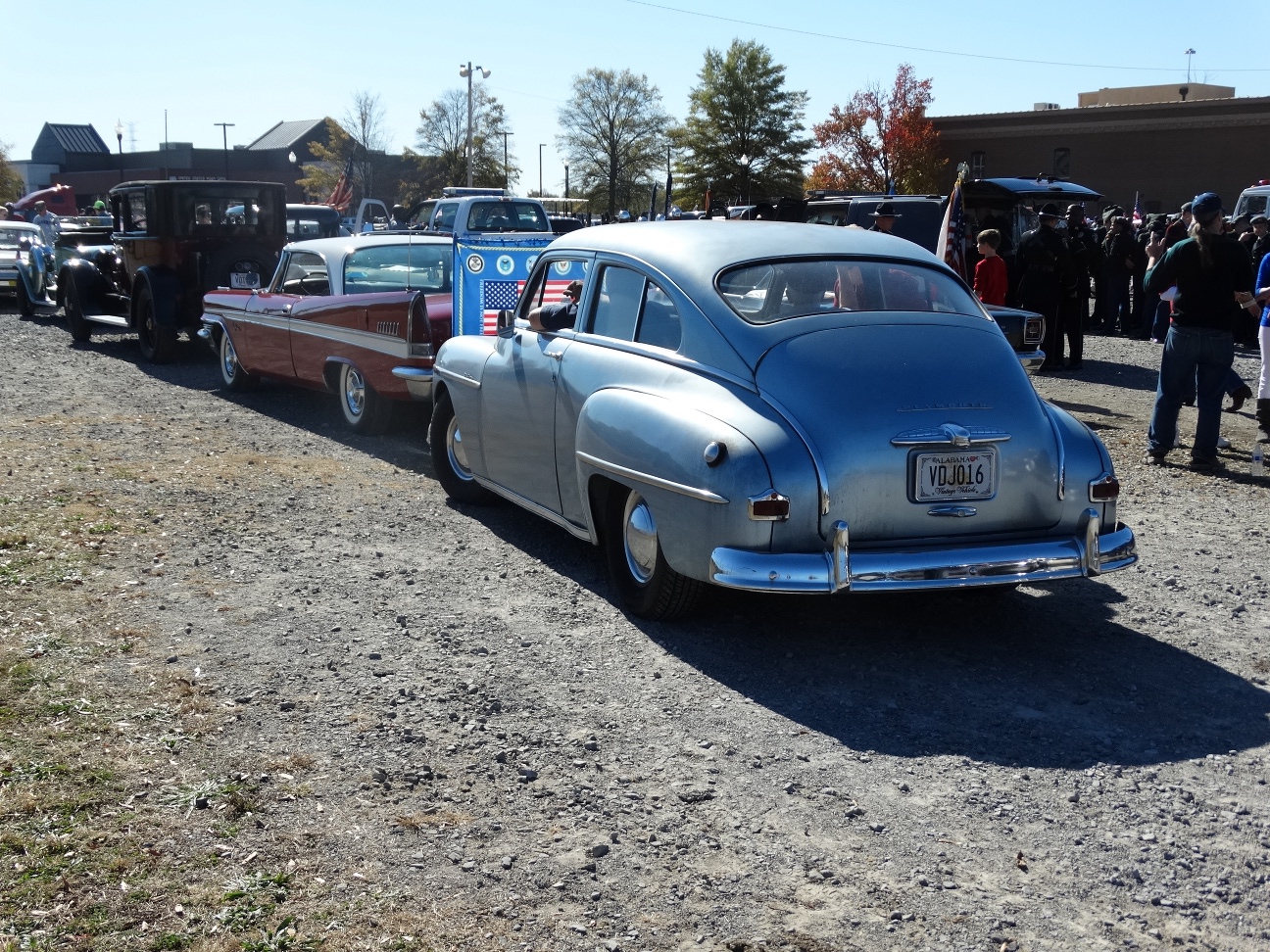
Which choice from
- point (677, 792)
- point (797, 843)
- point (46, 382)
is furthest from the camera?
point (46, 382)

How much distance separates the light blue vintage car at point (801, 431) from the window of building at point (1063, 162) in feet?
186

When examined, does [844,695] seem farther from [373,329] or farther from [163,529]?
[373,329]

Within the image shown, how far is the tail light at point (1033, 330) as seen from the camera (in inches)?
392

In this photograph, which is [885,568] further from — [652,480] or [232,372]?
[232,372]

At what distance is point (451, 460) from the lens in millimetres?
8000

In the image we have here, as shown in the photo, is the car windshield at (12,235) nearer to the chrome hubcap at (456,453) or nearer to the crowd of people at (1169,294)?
the crowd of people at (1169,294)

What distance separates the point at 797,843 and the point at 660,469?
1926 millimetres

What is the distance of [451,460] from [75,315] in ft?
39.3

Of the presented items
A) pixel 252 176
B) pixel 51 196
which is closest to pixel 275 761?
pixel 51 196

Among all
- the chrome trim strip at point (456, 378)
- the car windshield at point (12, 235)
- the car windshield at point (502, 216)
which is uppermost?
the car windshield at point (502, 216)

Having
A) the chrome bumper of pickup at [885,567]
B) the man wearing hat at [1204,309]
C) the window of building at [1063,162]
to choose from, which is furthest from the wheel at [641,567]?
the window of building at [1063,162]

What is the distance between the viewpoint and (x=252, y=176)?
9362 cm

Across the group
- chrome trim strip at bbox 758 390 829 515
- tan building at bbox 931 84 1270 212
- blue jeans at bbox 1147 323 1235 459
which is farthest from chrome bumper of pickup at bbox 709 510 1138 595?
tan building at bbox 931 84 1270 212

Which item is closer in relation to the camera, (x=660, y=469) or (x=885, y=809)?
(x=885, y=809)
